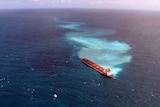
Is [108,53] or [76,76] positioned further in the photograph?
[108,53]

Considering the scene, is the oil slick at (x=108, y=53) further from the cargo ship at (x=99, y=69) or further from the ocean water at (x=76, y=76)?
the cargo ship at (x=99, y=69)

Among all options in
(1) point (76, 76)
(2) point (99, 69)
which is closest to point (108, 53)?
(2) point (99, 69)

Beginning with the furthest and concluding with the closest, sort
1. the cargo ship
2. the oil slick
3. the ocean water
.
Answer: the oil slick → the cargo ship → the ocean water

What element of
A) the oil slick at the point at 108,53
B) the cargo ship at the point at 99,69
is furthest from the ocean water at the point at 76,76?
the cargo ship at the point at 99,69

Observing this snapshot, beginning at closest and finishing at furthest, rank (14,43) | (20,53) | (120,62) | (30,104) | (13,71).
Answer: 1. (30,104)
2. (13,71)
3. (120,62)
4. (20,53)
5. (14,43)

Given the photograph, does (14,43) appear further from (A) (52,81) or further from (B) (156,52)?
(B) (156,52)

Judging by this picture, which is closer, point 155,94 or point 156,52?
point 155,94

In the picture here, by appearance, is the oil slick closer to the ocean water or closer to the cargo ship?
the ocean water

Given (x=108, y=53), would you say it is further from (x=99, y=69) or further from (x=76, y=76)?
(x=76, y=76)

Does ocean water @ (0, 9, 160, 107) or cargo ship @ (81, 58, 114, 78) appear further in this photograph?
cargo ship @ (81, 58, 114, 78)

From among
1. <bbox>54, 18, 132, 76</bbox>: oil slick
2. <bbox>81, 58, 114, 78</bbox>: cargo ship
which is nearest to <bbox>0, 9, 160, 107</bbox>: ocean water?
<bbox>54, 18, 132, 76</bbox>: oil slick

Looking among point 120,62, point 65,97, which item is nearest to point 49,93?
point 65,97
